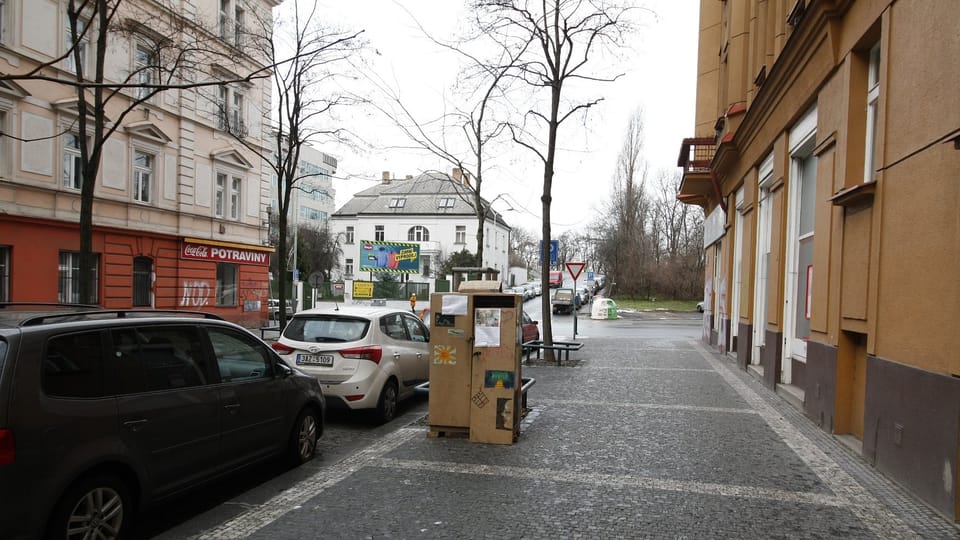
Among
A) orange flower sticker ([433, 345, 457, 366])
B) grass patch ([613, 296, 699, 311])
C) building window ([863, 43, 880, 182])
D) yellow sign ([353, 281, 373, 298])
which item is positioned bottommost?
grass patch ([613, 296, 699, 311])

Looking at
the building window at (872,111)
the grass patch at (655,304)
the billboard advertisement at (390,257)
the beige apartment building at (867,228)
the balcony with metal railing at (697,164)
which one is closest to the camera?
the beige apartment building at (867,228)

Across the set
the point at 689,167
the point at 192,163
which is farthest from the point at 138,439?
the point at 192,163

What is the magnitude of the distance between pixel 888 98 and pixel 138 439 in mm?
7142

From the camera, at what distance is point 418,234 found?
225ft

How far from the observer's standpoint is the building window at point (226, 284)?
24.3m

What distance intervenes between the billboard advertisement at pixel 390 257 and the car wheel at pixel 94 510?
48.8 metres

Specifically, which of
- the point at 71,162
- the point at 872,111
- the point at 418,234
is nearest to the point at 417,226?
the point at 418,234

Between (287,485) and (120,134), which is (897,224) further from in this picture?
(120,134)

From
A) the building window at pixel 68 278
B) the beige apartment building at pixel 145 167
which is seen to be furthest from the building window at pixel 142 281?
the building window at pixel 68 278

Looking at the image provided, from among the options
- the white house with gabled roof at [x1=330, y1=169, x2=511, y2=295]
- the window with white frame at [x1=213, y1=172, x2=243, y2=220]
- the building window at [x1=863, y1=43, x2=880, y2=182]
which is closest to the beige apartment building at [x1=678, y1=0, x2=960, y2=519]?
the building window at [x1=863, y1=43, x2=880, y2=182]

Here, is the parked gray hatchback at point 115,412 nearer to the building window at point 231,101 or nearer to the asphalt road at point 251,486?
the asphalt road at point 251,486

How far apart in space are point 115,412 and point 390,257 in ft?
161

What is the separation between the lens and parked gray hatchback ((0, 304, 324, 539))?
338cm

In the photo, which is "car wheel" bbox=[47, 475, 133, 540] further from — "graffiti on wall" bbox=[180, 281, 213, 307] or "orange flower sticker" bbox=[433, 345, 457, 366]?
"graffiti on wall" bbox=[180, 281, 213, 307]
